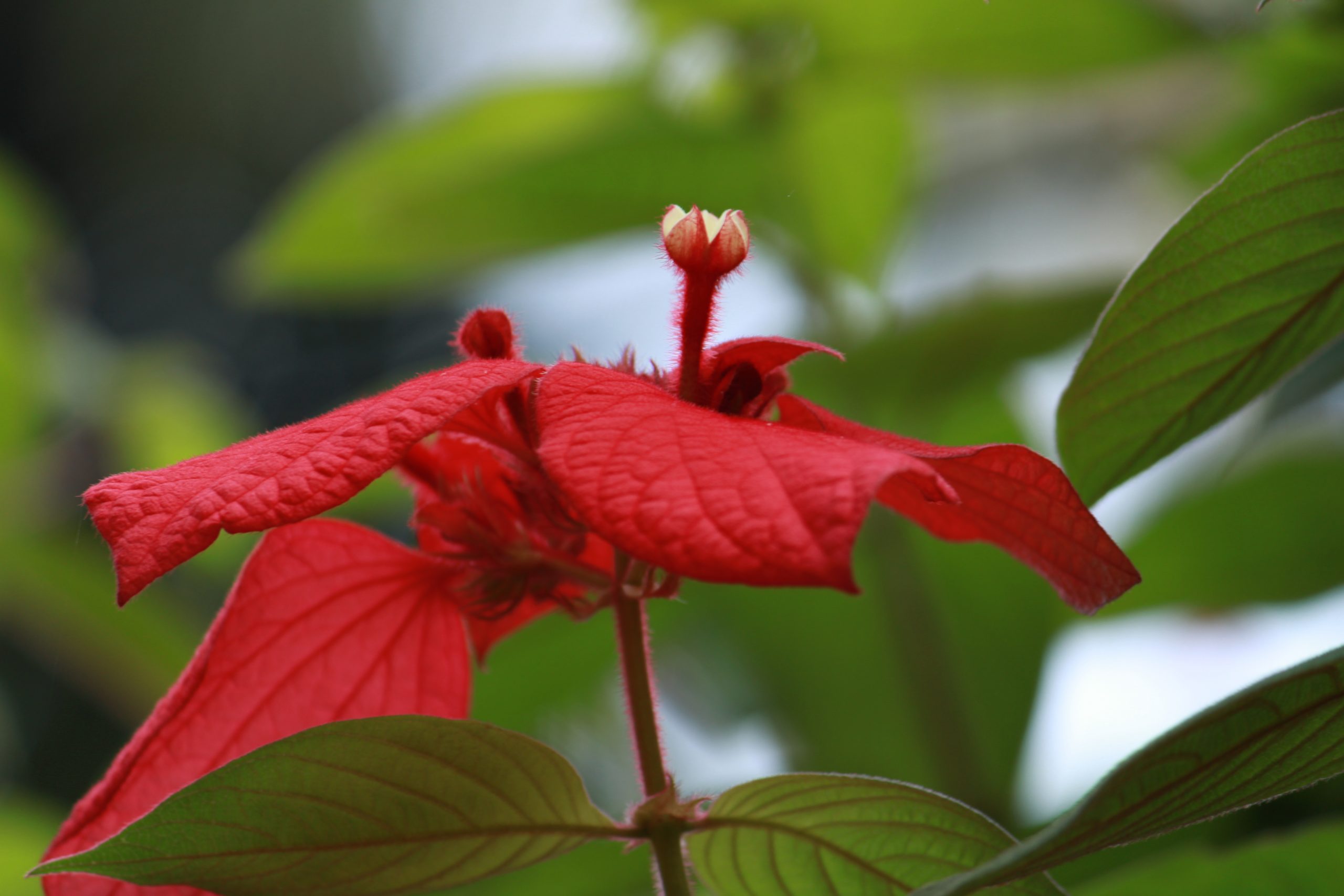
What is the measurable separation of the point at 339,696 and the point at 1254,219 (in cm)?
23

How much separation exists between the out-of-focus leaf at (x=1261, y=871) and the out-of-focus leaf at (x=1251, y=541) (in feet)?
0.78

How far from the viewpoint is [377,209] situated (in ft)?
1.93

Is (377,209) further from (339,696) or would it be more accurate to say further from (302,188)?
(339,696)

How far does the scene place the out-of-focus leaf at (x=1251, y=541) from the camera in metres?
0.51

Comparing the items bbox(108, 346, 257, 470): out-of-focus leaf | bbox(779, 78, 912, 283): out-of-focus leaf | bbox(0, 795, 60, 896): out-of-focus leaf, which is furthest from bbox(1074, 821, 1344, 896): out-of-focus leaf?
bbox(108, 346, 257, 470): out-of-focus leaf

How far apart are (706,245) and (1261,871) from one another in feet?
0.66

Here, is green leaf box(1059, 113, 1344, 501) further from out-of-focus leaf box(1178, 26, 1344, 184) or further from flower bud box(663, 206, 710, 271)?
out-of-focus leaf box(1178, 26, 1344, 184)

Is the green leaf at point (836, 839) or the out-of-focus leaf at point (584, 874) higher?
the out-of-focus leaf at point (584, 874)

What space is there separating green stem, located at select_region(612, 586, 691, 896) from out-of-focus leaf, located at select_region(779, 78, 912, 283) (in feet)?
1.20

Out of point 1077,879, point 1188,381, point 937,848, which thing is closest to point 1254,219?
point 1188,381

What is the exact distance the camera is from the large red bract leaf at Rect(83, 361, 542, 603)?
7.5 inches

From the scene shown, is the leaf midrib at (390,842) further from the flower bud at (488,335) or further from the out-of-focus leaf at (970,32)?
the out-of-focus leaf at (970,32)

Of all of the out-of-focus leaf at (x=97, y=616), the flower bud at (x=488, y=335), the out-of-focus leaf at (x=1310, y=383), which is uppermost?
the out-of-focus leaf at (x=97, y=616)

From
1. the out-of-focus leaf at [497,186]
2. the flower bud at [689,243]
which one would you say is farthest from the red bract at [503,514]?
the out-of-focus leaf at [497,186]
